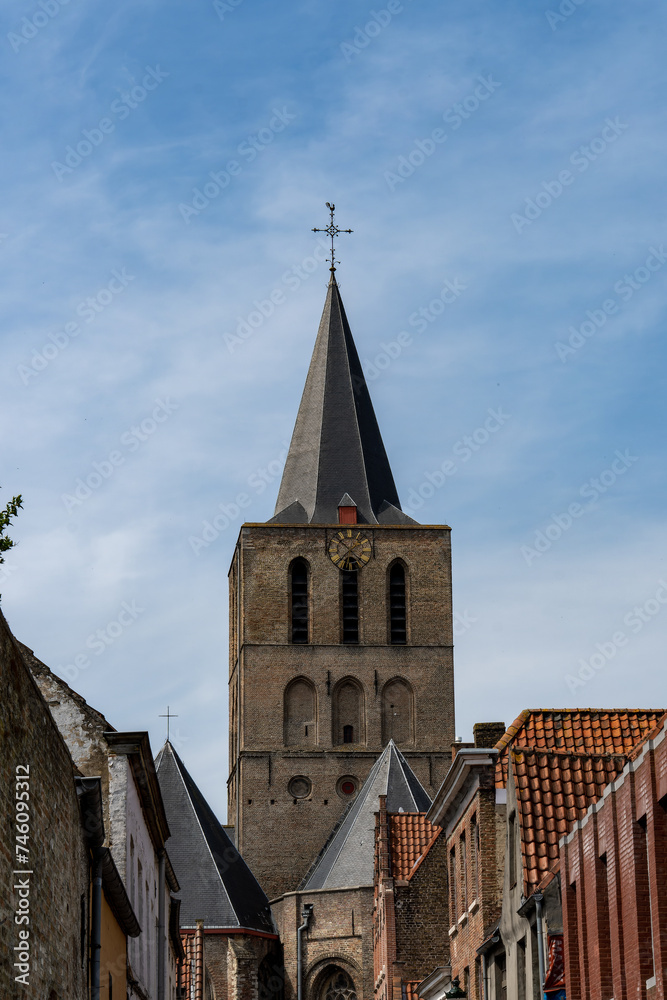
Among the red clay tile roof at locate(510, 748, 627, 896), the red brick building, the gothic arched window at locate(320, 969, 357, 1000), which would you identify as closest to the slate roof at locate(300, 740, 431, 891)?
the gothic arched window at locate(320, 969, 357, 1000)

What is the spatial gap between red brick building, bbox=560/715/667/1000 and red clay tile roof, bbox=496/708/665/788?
397cm

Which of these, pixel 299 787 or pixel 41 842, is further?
pixel 299 787

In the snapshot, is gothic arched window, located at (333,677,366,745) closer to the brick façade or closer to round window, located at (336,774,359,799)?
the brick façade

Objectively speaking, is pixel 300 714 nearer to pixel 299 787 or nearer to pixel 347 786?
pixel 299 787

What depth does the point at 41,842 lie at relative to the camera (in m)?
10.5

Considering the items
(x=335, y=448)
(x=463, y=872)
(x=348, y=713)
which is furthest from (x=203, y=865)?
(x=463, y=872)

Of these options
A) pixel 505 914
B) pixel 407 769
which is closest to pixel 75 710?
pixel 505 914

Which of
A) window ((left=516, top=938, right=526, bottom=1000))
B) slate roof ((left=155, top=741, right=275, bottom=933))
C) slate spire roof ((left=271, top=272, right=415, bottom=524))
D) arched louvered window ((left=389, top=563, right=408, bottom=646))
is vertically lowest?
window ((left=516, top=938, right=526, bottom=1000))

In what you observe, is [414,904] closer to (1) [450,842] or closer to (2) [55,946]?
(1) [450,842]

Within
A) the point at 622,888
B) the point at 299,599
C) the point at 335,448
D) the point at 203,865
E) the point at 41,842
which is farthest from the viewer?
the point at 335,448

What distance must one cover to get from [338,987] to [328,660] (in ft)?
36.3

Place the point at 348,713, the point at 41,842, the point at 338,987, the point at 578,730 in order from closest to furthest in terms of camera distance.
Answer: the point at 41,842
the point at 578,730
the point at 338,987
the point at 348,713

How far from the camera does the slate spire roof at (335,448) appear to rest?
54594 mm

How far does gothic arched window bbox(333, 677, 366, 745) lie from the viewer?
51969mm
